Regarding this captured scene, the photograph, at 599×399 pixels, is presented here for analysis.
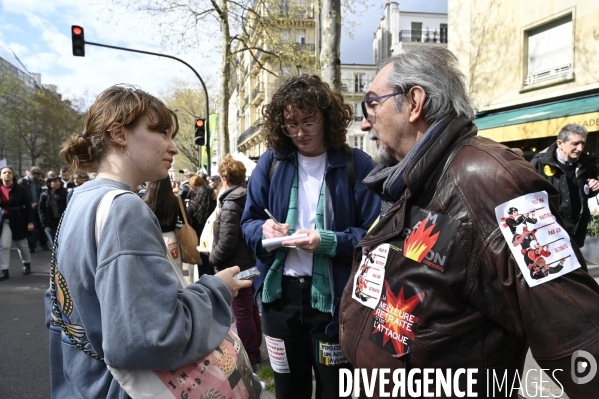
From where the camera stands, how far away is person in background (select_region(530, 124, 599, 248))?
14.9 feet

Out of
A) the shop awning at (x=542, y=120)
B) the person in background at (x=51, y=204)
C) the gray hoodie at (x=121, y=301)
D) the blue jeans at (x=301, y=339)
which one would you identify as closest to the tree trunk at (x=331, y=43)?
the blue jeans at (x=301, y=339)

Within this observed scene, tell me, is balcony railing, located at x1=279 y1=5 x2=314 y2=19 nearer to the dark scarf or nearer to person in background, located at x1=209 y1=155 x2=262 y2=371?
person in background, located at x1=209 y1=155 x2=262 y2=371

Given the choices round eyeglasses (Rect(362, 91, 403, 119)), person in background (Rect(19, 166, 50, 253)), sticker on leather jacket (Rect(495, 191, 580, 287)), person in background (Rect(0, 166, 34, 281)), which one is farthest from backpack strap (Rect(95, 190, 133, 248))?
person in background (Rect(19, 166, 50, 253))

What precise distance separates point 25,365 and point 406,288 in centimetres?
399

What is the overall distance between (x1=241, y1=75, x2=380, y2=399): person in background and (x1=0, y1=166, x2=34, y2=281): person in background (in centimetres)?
688

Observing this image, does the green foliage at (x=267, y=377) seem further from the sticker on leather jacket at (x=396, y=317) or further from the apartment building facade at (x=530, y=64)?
the apartment building facade at (x=530, y=64)

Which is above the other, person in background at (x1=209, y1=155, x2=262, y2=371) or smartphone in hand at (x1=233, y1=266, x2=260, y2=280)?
smartphone in hand at (x1=233, y1=266, x2=260, y2=280)

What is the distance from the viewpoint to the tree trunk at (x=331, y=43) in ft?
16.2

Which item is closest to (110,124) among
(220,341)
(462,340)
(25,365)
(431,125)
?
(220,341)

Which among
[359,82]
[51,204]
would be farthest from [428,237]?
[359,82]

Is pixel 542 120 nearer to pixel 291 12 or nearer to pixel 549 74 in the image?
pixel 549 74

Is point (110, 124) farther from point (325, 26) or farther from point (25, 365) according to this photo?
point (325, 26)

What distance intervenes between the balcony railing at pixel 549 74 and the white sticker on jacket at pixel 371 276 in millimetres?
12563

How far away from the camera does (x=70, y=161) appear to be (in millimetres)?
1491
